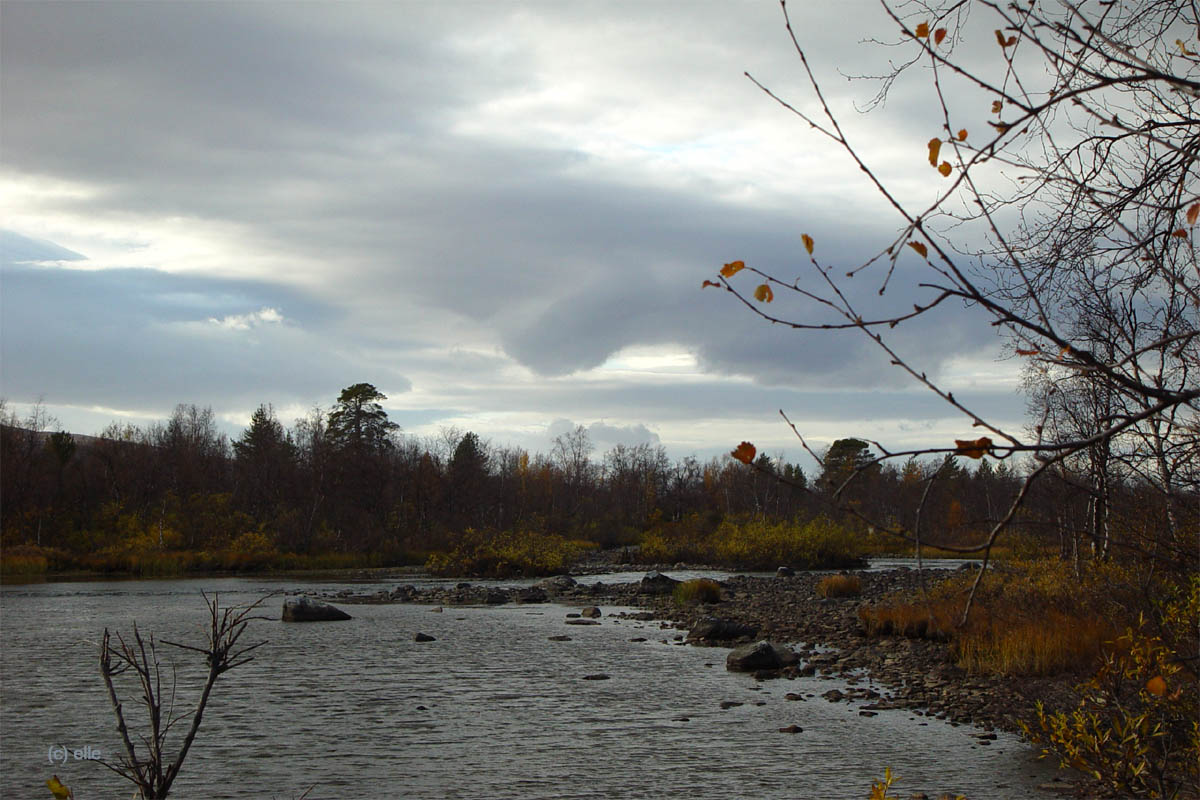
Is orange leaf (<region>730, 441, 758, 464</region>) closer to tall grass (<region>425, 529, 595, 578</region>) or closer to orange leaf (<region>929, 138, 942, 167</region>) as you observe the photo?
orange leaf (<region>929, 138, 942, 167</region>)

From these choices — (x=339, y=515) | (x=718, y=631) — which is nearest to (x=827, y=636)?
(x=718, y=631)

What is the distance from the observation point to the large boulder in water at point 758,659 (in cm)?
1841

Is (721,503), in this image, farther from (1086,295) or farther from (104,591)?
(1086,295)

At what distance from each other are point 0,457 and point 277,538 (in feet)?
57.5

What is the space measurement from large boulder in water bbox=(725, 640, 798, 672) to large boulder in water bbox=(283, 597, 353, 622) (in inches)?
539

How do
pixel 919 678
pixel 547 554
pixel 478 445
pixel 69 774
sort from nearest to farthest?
pixel 69 774, pixel 919 678, pixel 547 554, pixel 478 445

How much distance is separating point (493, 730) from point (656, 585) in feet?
80.6

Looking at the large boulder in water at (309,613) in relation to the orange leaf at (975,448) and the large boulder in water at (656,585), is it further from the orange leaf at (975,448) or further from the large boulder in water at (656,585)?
the orange leaf at (975,448)

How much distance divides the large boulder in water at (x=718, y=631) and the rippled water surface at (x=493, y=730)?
3.98ft

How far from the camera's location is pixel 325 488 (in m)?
69.3

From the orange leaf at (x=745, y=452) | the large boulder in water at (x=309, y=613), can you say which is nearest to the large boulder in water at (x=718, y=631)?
the large boulder in water at (x=309, y=613)

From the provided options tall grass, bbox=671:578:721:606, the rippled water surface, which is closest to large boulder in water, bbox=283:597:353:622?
the rippled water surface

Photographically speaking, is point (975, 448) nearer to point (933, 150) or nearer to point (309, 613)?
point (933, 150)

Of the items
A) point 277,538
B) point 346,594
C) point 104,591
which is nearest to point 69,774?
point 346,594
